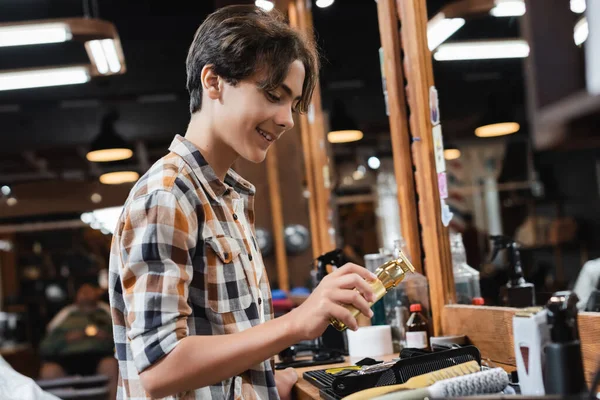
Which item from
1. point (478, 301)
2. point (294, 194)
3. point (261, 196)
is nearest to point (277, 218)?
point (261, 196)

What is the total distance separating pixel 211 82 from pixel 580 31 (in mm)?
732

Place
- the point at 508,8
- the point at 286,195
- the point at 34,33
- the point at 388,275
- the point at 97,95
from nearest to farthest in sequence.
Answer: the point at 388,275 → the point at 508,8 → the point at 34,33 → the point at 286,195 → the point at 97,95

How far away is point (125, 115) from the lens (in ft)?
26.3

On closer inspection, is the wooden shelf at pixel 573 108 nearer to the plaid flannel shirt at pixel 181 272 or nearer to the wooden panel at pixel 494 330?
the wooden panel at pixel 494 330

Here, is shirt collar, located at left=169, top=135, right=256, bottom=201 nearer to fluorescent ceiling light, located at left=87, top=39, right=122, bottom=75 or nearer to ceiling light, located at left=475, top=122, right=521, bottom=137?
ceiling light, located at left=475, top=122, right=521, bottom=137

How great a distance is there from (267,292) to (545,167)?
2.41 feet

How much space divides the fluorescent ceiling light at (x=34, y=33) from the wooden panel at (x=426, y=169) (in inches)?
92.2

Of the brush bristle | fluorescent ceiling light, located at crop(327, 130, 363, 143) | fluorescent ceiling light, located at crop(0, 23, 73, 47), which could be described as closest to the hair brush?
the brush bristle

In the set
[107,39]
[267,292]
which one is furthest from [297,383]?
[107,39]

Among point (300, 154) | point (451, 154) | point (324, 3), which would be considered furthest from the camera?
point (300, 154)

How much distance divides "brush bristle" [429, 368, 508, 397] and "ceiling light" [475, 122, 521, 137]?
0.82 m

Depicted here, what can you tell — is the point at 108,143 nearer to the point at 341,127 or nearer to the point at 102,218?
the point at 102,218

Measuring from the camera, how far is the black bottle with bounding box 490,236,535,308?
199 centimetres

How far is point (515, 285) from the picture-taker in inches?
80.3
